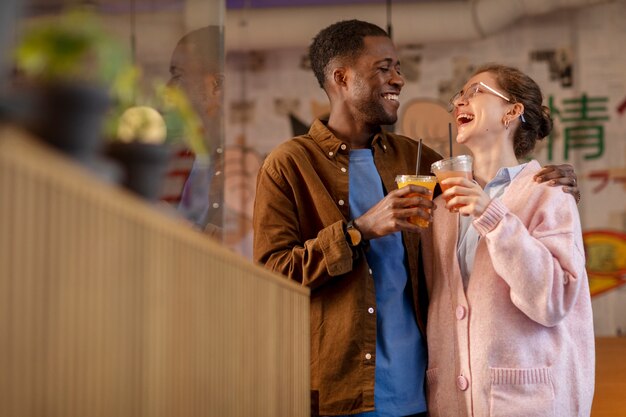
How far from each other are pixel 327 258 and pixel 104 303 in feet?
4.76

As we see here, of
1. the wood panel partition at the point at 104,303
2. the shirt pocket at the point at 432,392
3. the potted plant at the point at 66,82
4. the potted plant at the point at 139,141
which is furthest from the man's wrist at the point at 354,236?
the potted plant at the point at 66,82

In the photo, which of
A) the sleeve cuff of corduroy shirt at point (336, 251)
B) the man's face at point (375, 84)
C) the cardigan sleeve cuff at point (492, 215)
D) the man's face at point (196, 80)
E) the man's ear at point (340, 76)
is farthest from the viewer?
the man's ear at point (340, 76)

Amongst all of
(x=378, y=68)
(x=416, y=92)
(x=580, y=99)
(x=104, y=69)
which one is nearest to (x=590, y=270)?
(x=580, y=99)

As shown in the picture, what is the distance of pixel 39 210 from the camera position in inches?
32.8

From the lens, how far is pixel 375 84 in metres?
2.79

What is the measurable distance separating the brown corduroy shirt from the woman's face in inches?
8.6

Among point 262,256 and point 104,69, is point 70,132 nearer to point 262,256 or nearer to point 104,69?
point 104,69

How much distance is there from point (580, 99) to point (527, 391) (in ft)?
12.5

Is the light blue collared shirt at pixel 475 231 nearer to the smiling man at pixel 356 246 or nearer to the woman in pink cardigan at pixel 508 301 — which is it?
the woman in pink cardigan at pixel 508 301

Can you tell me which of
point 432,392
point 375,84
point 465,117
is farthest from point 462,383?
point 375,84

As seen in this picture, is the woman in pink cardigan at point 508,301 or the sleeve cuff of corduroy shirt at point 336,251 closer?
the woman in pink cardigan at point 508,301

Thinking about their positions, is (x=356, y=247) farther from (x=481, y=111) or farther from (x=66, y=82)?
(x=66, y=82)

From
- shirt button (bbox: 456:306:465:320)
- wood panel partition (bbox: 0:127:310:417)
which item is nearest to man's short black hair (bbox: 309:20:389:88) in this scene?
shirt button (bbox: 456:306:465:320)

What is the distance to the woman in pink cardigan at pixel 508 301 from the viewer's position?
7.50 feet
